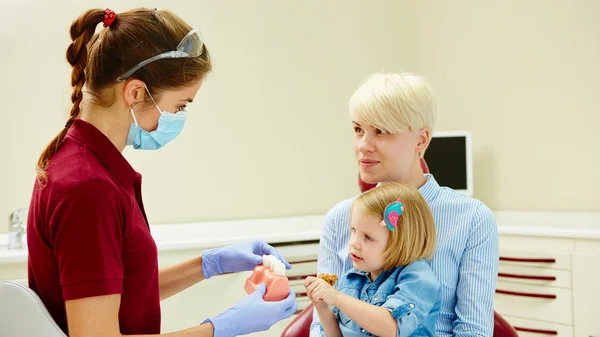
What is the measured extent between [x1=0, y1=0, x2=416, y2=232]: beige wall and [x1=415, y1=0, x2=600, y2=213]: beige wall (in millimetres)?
431

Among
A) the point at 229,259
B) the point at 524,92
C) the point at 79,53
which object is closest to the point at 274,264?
the point at 229,259

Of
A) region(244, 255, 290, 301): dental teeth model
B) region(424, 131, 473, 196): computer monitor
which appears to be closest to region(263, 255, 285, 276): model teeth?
region(244, 255, 290, 301): dental teeth model

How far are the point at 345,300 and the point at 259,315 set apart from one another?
0.69ft

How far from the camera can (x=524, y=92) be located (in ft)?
12.9

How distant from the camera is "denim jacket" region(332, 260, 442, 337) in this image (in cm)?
146

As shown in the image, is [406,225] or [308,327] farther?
[308,327]

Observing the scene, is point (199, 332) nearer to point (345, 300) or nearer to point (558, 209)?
point (345, 300)

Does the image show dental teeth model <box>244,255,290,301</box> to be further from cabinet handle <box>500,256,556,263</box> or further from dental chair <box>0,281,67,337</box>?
cabinet handle <box>500,256,556,263</box>

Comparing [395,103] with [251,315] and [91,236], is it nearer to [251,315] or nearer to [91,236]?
[251,315]

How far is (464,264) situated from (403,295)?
212 mm

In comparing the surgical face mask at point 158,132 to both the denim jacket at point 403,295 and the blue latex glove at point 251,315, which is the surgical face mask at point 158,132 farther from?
the denim jacket at point 403,295

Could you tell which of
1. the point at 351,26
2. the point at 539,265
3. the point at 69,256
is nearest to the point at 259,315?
the point at 69,256

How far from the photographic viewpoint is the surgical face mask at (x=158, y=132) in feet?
4.84

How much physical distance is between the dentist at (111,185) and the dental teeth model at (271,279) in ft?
0.12
